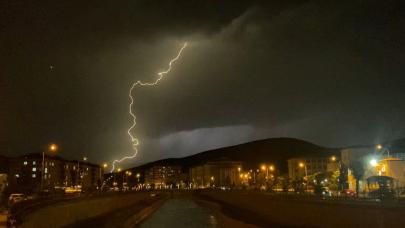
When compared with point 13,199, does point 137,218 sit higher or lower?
lower

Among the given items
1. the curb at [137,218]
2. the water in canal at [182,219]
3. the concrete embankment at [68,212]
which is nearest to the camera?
the concrete embankment at [68,212]

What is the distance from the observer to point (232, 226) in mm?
50906

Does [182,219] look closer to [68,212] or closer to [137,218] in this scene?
[137,218]

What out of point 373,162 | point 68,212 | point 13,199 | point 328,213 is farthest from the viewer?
point 373,162

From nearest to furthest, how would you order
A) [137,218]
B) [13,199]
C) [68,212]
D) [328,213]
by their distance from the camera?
[328,213], [68,212], [13,199], [137,218]

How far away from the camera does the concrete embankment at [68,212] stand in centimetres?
2822

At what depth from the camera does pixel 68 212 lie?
132 ft

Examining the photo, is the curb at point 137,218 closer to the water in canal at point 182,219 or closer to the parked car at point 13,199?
the water in canal at point 182,219

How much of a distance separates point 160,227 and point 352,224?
1517 inches

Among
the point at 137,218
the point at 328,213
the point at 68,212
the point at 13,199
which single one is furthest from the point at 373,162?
the point at 68,212

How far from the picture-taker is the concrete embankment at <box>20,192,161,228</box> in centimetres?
2822

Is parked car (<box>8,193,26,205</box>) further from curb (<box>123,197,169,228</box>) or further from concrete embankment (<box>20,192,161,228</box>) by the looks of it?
curb (<box>123,197,169,228</box>)

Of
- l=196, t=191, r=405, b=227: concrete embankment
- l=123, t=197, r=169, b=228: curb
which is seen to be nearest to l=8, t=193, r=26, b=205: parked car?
l=123, t=197, r=169, b=228: curb

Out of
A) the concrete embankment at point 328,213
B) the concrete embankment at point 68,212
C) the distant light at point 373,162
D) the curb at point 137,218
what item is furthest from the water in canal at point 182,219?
the distant light at point 373,162
